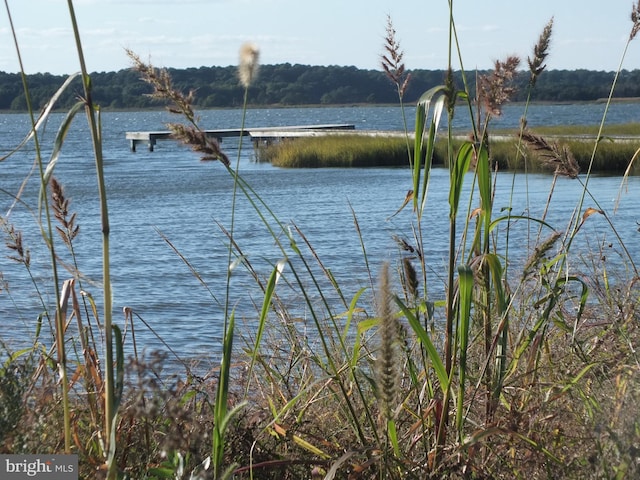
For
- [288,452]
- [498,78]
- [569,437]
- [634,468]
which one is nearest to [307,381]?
[288,452]

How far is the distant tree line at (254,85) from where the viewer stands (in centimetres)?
274

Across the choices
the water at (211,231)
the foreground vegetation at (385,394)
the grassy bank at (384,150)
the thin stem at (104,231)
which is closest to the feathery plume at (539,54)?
the foreground vegetation at (385,394)

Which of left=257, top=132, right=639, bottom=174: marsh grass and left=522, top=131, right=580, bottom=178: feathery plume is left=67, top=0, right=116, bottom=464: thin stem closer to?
left=522, top=131, right=580, bottom=178: feathery plume

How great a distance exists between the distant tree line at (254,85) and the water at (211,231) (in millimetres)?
489

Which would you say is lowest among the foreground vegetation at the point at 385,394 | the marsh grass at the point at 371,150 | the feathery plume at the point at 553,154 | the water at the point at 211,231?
the marsh grass at the point at 371,150

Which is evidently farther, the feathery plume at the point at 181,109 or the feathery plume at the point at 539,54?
the feathery plume at the point at 539,54

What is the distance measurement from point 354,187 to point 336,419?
18043 millimetres

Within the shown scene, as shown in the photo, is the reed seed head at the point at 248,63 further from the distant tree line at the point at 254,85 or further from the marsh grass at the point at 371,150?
the marsh grass at the point at 371,150

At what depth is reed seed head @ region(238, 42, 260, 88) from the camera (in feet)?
6.01

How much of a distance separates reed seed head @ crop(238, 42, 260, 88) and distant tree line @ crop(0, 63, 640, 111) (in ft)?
0.29

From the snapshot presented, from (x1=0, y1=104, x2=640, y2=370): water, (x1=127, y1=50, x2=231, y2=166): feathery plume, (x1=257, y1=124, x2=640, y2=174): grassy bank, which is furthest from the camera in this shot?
(x1=257, y1=124, x2=640, y2=174): grassy bank

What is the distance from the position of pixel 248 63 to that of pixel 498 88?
64 centimetres

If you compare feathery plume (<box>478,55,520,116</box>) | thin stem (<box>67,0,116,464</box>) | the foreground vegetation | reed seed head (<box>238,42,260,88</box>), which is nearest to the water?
thin stem (<box>67,0,116,464</box>)

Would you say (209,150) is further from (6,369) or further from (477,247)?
(477,247)
